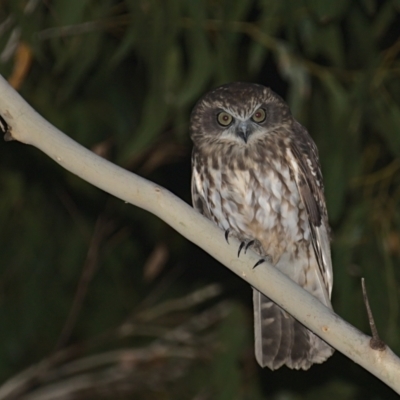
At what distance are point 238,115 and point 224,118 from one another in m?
0.08

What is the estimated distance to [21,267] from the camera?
194 inches

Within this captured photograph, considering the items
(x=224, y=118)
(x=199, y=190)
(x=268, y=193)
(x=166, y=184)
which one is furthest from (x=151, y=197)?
(x=166, y=184)

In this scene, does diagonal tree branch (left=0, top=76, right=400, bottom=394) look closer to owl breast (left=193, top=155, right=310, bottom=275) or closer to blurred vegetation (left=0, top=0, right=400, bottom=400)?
owl breast (left=193, top=155, right=310, bottom=275)

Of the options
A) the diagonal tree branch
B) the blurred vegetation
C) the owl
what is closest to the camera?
the diagonal tree branch

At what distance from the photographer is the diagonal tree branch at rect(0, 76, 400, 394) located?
2.30 meters

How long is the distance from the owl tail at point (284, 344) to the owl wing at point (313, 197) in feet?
0.70

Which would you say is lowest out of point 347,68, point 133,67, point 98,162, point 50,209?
point 98,162

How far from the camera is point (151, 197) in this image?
2348 millimetres

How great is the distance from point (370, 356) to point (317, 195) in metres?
1.37

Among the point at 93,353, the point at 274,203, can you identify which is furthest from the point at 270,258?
the point at 93,353

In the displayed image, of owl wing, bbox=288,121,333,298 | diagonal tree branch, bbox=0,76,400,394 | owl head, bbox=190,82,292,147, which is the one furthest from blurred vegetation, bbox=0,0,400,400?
diagonal tree branch, bbox=0,76,400,394

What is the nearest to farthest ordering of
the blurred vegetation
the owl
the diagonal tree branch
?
the diagonal tree branch < the owl < the blurred vegetation

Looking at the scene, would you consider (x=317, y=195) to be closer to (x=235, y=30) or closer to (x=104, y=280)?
(x=235, y=30)

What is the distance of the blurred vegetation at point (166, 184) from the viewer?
12.6 feet
